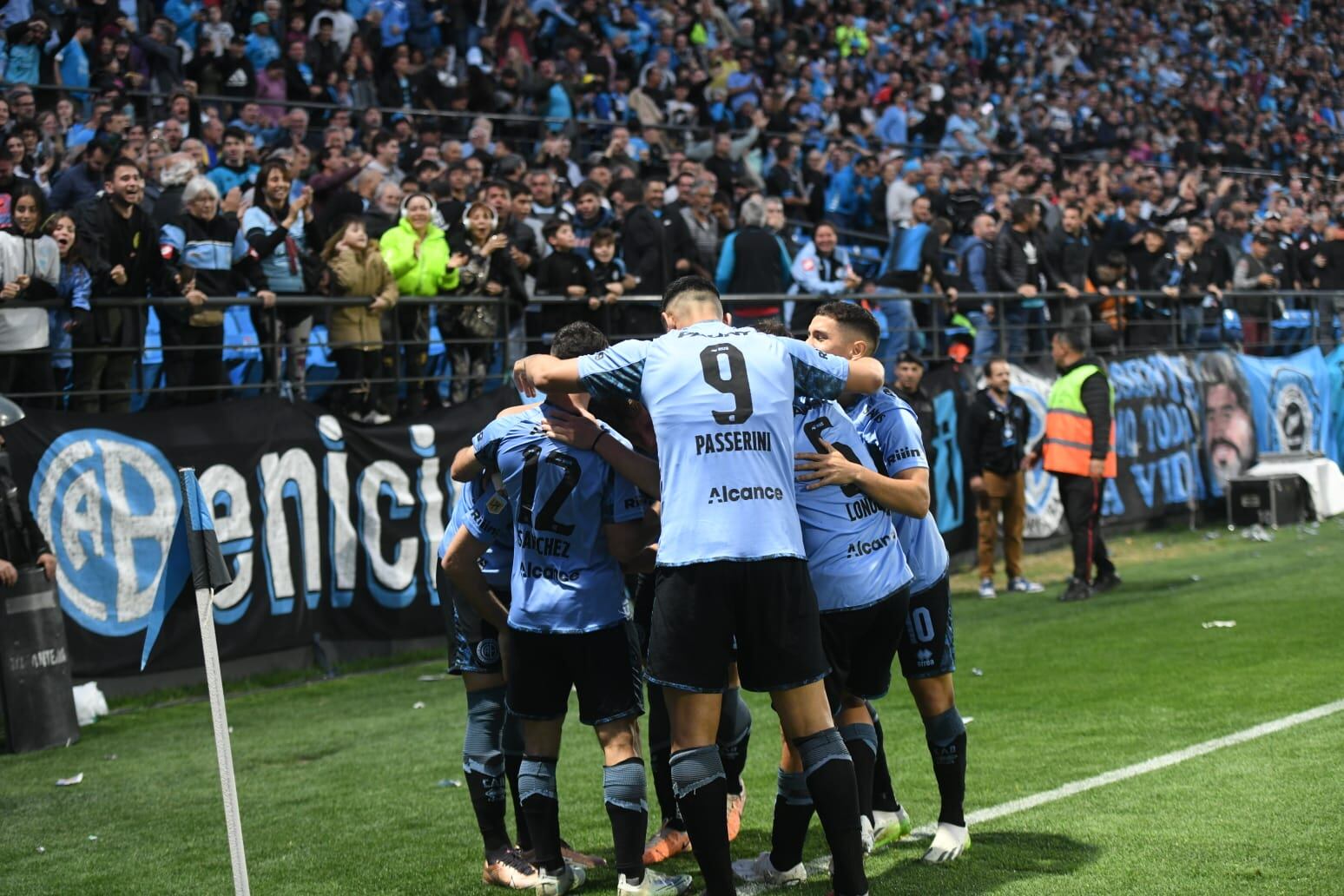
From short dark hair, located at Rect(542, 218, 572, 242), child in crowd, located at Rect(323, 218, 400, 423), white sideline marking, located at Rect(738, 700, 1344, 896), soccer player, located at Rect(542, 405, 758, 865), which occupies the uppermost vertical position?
short dark hair, located at Rect(542, 218, 572, 242)

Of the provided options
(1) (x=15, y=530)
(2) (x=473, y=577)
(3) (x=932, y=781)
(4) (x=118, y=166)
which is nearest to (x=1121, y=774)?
(3) (x=932, y=781)

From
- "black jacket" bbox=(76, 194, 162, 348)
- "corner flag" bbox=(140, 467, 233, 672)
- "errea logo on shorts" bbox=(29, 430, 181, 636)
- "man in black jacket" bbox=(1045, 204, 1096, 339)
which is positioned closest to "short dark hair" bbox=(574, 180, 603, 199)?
"black jacket" bbox=(76, 194, 162, 348)

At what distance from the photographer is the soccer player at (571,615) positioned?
582 centimetres

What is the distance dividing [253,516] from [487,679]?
5784mm

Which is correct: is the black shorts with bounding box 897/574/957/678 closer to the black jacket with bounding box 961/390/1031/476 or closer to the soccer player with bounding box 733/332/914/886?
the soccer player with bounding box 733/332/914/886

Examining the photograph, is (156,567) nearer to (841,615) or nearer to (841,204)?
(841,615)

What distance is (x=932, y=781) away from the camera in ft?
25.4

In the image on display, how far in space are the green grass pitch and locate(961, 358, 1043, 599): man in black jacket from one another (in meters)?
2.02

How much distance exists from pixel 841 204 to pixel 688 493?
16.8 metres

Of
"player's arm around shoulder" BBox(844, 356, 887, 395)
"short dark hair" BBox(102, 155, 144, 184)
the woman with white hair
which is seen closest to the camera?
"player's arm around shoulder" BBox(844, 356, 887, 395)

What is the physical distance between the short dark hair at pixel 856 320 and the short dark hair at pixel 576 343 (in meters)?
0.89

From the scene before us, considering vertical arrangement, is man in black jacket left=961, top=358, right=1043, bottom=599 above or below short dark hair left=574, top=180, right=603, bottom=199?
below

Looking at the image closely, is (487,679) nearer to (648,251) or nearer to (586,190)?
(648,251)

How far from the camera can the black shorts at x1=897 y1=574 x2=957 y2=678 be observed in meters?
6.32
